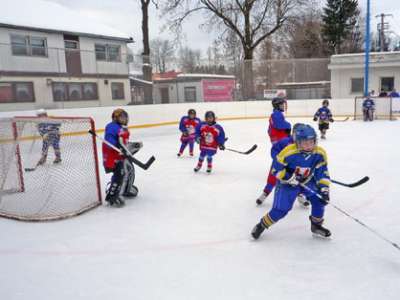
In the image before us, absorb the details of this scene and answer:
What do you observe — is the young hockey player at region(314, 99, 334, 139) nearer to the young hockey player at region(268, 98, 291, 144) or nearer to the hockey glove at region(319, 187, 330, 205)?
the young hockey player at region(268, 98, 291, 144)

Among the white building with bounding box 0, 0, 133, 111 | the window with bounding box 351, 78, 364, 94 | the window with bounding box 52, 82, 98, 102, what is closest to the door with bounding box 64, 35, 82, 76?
the white building with bounding box 0, 0, 133, 111

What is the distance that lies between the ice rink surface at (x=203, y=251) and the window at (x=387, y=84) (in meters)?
14.0

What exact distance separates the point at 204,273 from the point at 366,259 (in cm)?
112

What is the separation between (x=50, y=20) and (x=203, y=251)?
683 inches

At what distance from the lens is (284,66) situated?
49.6 ft

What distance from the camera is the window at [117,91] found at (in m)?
11.7

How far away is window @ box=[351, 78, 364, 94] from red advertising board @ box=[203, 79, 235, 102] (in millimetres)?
6106

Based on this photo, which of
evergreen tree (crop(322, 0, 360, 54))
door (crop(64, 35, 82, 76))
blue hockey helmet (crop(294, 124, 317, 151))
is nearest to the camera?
blue hockey helmet (crop(294, 124, 317, 151))

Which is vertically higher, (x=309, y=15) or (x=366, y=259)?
(x=309, y=15)

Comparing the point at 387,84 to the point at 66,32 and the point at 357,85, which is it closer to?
the point at 357,85

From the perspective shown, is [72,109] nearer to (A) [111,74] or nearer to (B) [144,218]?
(A) [111,74]

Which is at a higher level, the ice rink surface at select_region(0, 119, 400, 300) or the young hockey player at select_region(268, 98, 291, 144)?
the young hockey player at select_region(268, 98, 291, 144)

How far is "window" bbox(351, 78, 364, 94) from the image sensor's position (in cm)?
1650

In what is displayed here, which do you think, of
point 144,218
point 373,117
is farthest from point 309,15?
point 144,218
